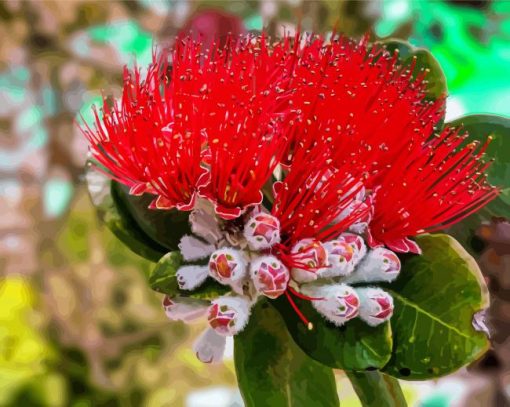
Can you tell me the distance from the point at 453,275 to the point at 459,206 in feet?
0.16

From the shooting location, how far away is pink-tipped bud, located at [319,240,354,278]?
37 cm

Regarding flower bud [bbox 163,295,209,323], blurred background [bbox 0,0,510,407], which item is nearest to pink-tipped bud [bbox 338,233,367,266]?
flower bud [bbox 163,295,209,323]

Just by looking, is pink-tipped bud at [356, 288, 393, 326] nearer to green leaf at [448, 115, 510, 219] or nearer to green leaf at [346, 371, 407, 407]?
green leaf at [346, 371, 407, 407]

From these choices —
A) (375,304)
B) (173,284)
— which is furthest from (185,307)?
(375,304)

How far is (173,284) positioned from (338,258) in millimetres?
107

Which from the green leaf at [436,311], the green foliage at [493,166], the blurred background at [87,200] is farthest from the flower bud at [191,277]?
the blurred background at [87,200]

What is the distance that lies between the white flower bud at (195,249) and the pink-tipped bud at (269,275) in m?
0.04

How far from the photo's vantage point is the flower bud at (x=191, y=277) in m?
0.39

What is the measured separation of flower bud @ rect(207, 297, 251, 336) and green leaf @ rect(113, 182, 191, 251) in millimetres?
78

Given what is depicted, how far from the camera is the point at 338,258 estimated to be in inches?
14.6

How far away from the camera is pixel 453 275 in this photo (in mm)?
414

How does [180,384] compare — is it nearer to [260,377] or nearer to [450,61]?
[260,377]

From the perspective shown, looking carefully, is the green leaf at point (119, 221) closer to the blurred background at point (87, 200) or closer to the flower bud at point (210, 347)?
the flower bud at point (210, 347)

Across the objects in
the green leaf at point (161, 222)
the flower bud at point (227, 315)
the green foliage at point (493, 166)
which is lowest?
the green leaf at point (161, 222)
